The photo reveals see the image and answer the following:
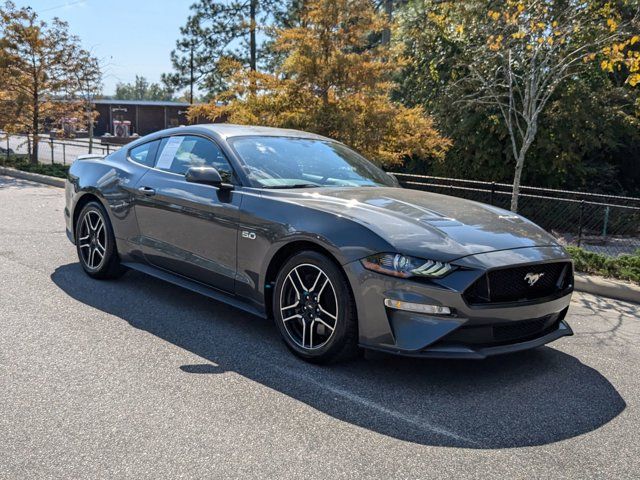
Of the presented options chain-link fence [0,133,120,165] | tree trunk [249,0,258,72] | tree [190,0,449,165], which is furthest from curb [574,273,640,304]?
tree trunk [249,0,258,72]

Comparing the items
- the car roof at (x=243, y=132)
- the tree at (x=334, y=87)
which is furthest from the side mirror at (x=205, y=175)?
the tree at (x=334, y=87)

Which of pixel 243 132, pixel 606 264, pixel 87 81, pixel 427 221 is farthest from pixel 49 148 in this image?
pixel 427 221

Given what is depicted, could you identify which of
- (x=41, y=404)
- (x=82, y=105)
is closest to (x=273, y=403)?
(x=41, y=404)

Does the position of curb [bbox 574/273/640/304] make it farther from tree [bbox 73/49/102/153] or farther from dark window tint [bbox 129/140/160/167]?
tree [bbox 73/49/102/153]

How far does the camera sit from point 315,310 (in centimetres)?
412

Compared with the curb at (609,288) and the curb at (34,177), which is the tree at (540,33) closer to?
the curb at (609,288)

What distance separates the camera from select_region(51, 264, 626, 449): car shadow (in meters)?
3.38

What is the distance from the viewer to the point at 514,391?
3877 millimetres

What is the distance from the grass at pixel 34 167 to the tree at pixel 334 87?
329 inches

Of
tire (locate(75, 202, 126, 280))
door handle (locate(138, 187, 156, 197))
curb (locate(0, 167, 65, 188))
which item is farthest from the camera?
curb (locate(0, 167, 65, 188))

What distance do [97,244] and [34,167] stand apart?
1329 centimetres

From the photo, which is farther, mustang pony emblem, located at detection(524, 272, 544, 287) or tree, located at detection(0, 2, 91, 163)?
tree, located at detection(0, 2, 91, 163)

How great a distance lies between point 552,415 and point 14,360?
3.33 metres

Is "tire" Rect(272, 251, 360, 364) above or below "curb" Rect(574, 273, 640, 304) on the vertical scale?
above
